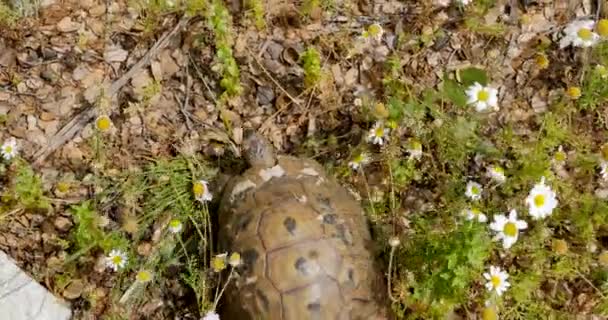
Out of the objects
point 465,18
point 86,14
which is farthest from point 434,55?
point 86,14

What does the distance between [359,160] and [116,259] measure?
103cm

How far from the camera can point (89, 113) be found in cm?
340

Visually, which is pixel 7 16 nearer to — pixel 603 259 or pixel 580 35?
pixel 580 35

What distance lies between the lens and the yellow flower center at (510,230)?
271cm

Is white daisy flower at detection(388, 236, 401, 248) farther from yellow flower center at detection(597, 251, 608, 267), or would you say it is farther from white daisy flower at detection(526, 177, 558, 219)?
yellow flower center at detection(597, 251, 608, 267)

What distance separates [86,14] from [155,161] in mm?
773

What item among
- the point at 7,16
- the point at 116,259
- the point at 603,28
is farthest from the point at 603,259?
the point at 7,16

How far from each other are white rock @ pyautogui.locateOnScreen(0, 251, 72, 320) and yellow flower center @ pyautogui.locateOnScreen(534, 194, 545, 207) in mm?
1850

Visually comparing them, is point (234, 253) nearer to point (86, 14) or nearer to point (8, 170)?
point (8, 170)

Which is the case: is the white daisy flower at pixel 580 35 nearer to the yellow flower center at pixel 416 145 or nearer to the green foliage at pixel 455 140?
the green foliage at pixel 455 140

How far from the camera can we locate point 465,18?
140 inches

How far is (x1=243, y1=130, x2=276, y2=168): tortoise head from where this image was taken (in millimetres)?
3062

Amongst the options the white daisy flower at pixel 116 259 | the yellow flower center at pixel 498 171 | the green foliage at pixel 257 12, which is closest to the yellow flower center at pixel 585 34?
the yellow flower center at pixel 498 171

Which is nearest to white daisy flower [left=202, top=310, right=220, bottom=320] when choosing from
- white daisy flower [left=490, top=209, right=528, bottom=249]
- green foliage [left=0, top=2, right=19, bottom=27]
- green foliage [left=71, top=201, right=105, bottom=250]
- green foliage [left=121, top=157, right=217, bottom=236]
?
Result: green foliage [left=121, top=157, right=217, bottom=236]
